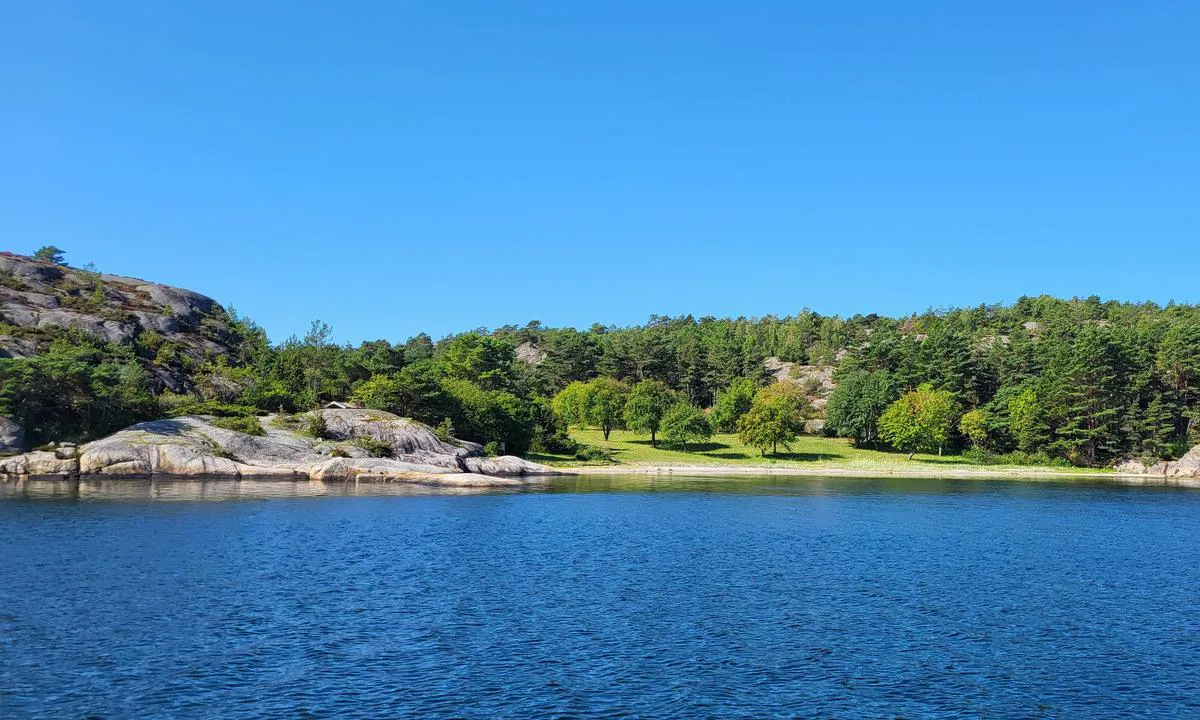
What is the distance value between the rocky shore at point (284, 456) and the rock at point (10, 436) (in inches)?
124

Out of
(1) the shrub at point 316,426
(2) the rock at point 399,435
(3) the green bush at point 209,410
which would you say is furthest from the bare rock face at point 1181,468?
(3) the green bush at point 209,410

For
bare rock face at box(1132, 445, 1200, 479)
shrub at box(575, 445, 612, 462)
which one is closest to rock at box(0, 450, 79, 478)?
shrub at box(575, 445, 612, 462)

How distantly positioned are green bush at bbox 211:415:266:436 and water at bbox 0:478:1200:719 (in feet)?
94.9

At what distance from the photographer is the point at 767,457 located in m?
137

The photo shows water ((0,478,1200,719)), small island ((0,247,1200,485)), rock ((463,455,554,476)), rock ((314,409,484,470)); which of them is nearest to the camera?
water ((0,478,1200,719))

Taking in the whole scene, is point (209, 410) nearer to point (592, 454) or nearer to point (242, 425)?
point (242, 425)

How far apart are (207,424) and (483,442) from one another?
39500mm

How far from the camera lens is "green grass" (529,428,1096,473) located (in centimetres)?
12775

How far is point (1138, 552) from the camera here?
51031 mm

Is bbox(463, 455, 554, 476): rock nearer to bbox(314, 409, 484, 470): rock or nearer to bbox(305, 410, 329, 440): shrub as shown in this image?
bbox(314, 409, 484, 470): rock

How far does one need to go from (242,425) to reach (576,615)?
72.3m

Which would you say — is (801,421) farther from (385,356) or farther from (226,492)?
(226,492)

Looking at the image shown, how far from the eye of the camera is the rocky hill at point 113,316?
4345 inches

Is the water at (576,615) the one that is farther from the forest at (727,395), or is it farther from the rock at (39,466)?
the forest at (727,395)
